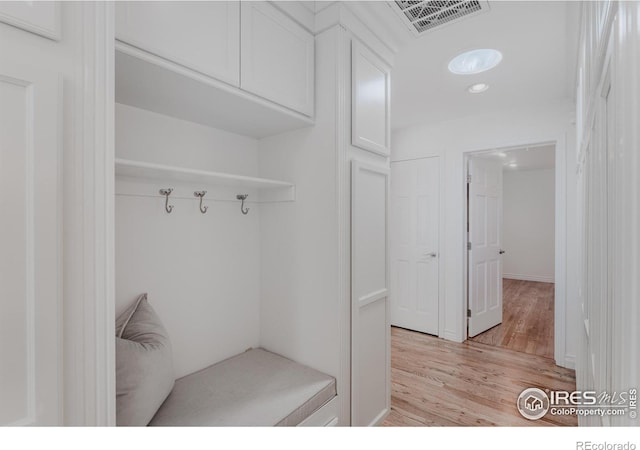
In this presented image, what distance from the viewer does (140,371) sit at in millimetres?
1175

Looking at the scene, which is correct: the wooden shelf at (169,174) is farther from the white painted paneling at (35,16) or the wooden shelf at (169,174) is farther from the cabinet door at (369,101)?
the cabinet door at (369,101)

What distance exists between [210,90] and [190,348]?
1.29 meters

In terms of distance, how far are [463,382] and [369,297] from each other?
1429mm

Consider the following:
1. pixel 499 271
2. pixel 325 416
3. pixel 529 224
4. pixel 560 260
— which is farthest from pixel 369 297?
pixel 529 224

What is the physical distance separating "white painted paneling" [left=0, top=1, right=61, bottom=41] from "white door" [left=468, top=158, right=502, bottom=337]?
3550 millimetres

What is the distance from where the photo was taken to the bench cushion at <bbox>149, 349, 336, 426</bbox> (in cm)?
127

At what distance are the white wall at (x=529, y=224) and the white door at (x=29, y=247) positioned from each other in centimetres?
770

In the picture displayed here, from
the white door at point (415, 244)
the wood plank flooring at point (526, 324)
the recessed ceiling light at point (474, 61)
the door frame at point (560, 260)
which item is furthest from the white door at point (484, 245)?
the recessed ceiling light at point (474, 61)

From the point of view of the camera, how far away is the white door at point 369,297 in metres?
1.72

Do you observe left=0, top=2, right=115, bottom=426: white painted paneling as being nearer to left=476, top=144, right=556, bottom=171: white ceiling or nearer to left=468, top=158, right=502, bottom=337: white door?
left=468, top=158, right=502, bottom=337: white door

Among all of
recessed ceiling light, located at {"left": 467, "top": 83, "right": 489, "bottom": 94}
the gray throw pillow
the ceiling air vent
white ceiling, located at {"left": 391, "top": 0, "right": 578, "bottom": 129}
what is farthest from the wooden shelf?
recessed ceiling light, located at {"left": 467, "top": 83, "right": 489, "bottom": 94}

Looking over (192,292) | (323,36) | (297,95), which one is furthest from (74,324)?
(323,36)

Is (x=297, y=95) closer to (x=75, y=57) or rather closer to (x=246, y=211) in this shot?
(x=246, y=211)

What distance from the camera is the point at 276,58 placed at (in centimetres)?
153
